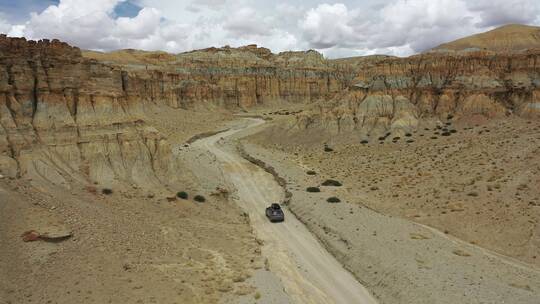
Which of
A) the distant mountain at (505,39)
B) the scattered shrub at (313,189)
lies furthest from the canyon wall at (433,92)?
the distant mountain at (505,39)

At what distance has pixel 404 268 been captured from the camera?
71.6ft

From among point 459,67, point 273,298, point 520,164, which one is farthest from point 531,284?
point 459,67

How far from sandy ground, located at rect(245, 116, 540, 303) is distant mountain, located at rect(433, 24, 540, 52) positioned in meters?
102

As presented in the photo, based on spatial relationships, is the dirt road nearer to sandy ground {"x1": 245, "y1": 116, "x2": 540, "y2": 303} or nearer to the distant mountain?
sandy ground {"x1": 245, "y1": 116, "x2": 540, "y2": 303}

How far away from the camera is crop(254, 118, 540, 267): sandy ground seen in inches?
1072

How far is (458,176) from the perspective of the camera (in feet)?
124

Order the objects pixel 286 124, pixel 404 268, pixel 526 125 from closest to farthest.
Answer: pixel 404 268, pixel 526 125, pixel 286 124

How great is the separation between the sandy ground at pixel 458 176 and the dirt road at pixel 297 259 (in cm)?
794

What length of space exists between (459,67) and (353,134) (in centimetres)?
1929

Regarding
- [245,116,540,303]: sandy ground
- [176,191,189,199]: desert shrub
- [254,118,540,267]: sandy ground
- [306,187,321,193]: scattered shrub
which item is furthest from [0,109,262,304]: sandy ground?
[254,118,540,267]: sandy ground

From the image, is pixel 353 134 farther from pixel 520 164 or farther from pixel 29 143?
pixel 29 143

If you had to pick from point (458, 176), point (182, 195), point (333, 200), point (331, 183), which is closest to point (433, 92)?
point (458, 176)

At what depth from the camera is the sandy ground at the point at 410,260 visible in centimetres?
1923

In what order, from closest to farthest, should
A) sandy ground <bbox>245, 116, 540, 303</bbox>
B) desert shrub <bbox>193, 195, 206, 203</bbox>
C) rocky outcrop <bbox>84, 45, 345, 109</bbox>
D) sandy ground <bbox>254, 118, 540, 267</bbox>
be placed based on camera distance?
sandy ground <bbox>245, 116, 540, 303</bbox>
sandy ground <bbox>254, 118, 540, 267</bbox>
desert shrub <bbox>193, 195, 206, 203</bbox>
rocky outcrop <bbox>84, 45, 345, 109</bbox>
